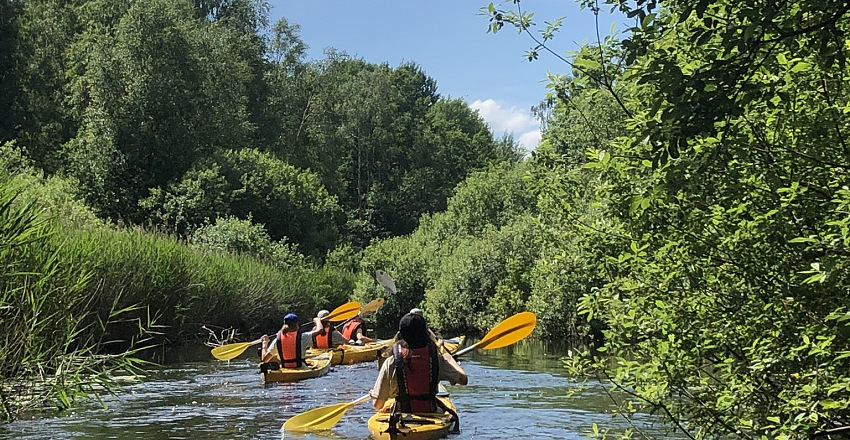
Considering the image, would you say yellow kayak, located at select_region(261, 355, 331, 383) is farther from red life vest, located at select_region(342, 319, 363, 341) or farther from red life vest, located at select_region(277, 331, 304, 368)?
red life vest, located at select_region(342, 319, 363, 341)

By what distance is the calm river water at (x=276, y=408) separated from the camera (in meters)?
9.80

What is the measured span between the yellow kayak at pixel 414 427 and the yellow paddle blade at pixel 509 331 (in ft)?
6.35

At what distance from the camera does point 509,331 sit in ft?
35.2

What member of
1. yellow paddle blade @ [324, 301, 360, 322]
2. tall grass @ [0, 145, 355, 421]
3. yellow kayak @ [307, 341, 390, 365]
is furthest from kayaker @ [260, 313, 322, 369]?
yellow paddle blade @ [324, 301, 360, 322]

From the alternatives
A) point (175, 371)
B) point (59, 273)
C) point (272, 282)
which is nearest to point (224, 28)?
point (272, 282)

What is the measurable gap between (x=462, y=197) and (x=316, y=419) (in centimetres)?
3126

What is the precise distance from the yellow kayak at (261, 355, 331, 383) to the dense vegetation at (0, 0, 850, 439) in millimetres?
2217

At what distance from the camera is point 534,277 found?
24.9 metres

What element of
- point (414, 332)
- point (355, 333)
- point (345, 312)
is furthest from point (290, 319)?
point (345, 312)

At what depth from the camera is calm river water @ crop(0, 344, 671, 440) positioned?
9.80 metres

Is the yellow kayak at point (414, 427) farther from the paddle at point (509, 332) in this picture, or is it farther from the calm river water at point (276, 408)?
the paddle at point (509, 332)

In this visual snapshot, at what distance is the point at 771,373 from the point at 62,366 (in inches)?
242

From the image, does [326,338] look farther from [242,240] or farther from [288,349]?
[242,240]

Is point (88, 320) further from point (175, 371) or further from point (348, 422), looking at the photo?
point (348, 422)
